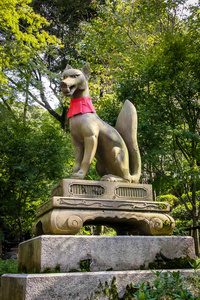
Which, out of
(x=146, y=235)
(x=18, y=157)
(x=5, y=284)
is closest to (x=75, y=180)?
(x=146, y=235)

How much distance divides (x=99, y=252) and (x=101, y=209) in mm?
580

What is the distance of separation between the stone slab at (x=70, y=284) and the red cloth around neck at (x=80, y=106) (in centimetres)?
235

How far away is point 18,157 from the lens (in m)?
12.3

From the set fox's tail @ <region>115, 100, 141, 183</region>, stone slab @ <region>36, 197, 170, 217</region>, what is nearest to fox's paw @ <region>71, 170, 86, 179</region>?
stone slab @ <region>36, 197, 170, 217</region>

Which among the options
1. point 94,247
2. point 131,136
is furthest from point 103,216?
point 131,136

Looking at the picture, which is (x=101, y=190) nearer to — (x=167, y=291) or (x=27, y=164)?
(x=167, y=291)

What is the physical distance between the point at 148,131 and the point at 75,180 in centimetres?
538

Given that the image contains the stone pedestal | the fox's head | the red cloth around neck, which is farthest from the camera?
Answer: the red cloth around neck

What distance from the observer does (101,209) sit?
13.7 ft

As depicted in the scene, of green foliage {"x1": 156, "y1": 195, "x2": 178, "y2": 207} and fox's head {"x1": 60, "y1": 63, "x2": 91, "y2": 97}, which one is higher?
fox's head {"x1": 60, "y1": 63, "x2": 91, "y2": 97}

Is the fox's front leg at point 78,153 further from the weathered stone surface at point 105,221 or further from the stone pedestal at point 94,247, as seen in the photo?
the weathered stone surface at point 105,221

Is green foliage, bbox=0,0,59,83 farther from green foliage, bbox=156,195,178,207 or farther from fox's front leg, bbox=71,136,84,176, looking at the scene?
green foliage, bbox=156,195,178,207

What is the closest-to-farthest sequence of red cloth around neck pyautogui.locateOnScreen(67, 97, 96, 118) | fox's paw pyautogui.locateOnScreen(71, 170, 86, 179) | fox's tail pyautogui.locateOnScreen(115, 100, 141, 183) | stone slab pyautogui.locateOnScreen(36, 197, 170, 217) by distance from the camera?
stone slab pyautogui.locateOnScreen(36, 197, 170, 217), fox's paw pyautogui.locateOnScreen(71, 170, 86, 179), red cloth around neck pyautogui.locateOnScreen(67, 97, 96, 118), fox's tail pyautogui.locateOnScreen(115, 100, 141, 183)

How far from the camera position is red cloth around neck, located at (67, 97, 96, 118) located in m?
A: 4.80
